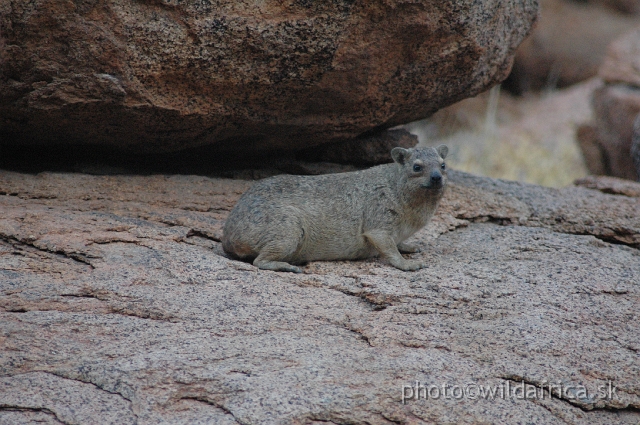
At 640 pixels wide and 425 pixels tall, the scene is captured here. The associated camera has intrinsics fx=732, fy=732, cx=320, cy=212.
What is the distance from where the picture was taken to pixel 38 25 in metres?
6.26

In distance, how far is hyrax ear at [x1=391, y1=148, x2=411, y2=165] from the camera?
709 cm

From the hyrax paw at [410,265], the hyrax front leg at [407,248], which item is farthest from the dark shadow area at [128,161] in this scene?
the hyrax paw at [410,265]

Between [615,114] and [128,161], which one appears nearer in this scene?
[128,161]

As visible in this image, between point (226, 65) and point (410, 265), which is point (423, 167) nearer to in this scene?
point (410, 265)

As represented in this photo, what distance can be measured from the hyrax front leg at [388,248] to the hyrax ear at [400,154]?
0.77m

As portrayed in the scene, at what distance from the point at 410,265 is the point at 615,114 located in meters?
8.89

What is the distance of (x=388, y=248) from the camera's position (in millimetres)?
6793

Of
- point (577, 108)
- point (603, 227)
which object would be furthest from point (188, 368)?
point (577, 108)

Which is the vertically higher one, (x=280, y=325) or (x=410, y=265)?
(x=410, y=265)

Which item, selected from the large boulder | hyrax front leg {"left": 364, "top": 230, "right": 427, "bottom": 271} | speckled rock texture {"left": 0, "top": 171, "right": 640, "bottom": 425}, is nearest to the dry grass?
the large boulder

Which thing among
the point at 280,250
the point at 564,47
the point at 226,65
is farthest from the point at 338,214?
the point at 564,47

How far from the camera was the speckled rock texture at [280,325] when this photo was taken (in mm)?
4461

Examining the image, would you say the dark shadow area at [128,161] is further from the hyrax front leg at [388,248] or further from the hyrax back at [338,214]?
the hyrax front leg at [388,248]

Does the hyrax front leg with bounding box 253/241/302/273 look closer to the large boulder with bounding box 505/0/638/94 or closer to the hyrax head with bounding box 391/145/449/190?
the hyrax head with bounding box 391/145/449/190
